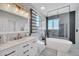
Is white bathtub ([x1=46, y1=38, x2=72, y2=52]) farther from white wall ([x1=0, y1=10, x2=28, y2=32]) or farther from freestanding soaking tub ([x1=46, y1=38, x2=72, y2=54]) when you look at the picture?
white wall ([x1=0, y1=10, x2=28, y2=32])

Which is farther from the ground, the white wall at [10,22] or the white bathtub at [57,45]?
the white wall at [10,22]

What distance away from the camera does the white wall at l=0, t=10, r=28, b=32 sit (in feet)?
5.17

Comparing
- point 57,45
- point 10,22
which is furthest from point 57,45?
point 10,22

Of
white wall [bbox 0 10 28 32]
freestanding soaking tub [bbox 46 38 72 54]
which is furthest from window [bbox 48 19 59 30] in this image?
white wall [bbox 0 10 28 32]

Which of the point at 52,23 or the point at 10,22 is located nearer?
the point at 10,22

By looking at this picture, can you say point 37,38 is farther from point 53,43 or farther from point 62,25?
point 62,25

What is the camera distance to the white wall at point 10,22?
62.1 inches

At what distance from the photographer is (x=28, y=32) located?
7.86ft

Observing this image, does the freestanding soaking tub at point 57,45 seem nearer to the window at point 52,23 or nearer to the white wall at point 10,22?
the window at point 52,23

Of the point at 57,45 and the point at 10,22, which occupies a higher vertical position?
the point at 10,22

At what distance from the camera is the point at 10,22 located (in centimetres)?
177

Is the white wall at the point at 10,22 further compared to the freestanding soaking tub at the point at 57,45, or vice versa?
the freestanding soaking tub at the point at 57,45

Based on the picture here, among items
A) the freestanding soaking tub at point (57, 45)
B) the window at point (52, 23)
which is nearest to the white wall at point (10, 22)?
the window at point (52, 23)

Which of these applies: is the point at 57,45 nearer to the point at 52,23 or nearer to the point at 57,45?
the point at 57,45
